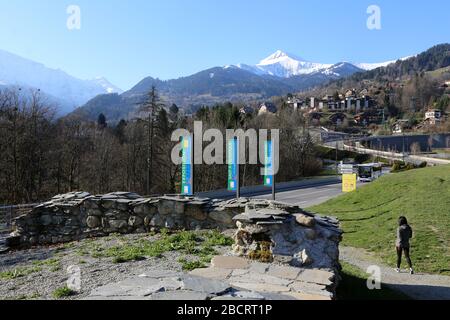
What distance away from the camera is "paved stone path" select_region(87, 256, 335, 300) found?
4.93m

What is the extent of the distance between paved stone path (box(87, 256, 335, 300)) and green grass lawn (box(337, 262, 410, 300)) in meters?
2.28

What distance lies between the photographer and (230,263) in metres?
6.98

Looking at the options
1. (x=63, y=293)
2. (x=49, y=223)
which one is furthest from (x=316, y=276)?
(x=49, y=223)

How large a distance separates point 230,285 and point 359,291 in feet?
16.5

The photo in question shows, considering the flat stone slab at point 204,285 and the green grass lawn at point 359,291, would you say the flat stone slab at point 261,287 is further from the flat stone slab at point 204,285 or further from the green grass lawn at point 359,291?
the green grass lawn at point 359,291

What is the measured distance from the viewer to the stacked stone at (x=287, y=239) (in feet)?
24.1

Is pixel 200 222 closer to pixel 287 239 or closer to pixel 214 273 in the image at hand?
pixel 287 239

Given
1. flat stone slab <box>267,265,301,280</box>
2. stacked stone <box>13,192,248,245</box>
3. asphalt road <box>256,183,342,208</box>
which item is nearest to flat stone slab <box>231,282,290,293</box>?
flat stone slab <box>267,265,301,280</box>

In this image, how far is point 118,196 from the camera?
1234cm

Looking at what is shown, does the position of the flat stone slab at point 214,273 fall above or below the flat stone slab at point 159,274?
below

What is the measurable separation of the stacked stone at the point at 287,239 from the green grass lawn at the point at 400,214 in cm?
684

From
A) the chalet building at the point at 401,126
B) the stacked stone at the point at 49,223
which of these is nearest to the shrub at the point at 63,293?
the stacked stone at the point at 49,223

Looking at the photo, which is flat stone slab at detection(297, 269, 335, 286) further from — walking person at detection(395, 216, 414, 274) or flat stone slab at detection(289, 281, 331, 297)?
walking person at detection(395, 216, 414, 274)
